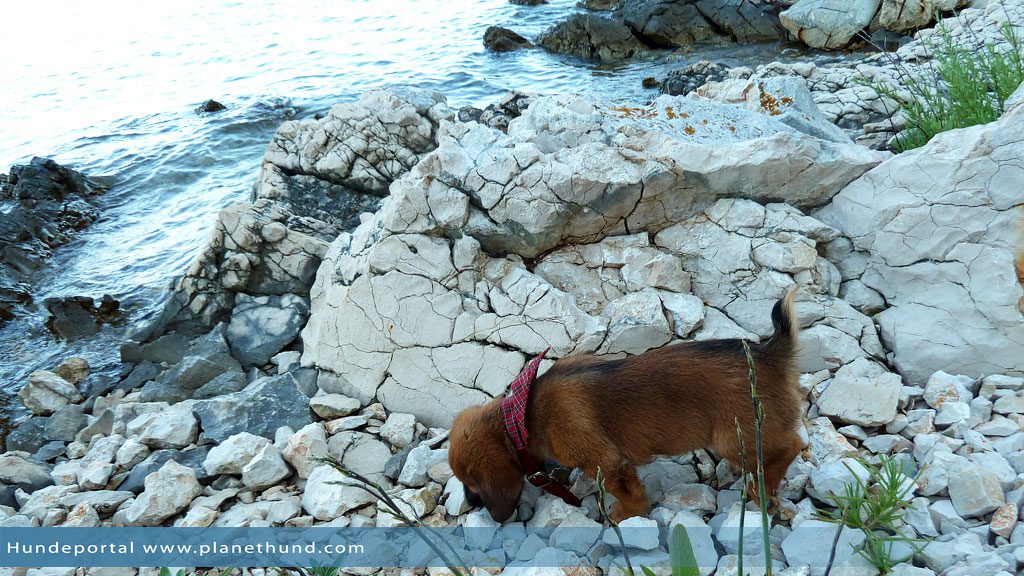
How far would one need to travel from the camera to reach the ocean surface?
8109 millimetres

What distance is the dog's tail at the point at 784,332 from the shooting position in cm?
286

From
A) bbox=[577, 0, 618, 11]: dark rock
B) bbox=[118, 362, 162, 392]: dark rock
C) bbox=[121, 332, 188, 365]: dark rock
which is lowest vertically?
bbox=[118, 362, 162, 392]: dark rock

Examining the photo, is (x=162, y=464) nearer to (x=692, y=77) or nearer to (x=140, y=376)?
(x=140, y=376)

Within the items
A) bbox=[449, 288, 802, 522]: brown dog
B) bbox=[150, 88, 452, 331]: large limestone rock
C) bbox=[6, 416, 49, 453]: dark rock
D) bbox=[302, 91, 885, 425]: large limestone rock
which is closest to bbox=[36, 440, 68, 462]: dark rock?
bbox=[6, 416, 49, 453]: dark rock

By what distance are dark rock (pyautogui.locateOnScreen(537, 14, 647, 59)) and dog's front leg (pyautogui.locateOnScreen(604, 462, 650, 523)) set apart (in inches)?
538

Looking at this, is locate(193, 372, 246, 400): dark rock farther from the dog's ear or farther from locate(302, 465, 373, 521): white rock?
the dog's ear

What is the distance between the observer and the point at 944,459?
2879 mm

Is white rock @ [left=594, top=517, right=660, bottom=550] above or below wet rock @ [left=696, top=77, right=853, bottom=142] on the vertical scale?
A: below

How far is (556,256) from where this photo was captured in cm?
440

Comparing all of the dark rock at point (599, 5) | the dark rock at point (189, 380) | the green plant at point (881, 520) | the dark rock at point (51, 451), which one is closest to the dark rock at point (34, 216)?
the dark rock at point (51, 451)

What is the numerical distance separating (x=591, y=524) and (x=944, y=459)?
155 centimetres

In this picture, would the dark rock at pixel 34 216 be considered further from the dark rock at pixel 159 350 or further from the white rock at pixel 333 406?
the white rock at pixel 333 406

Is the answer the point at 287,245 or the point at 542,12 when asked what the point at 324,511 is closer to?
the point at 287,245

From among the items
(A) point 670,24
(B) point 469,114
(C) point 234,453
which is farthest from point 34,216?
(A) point 670,24
